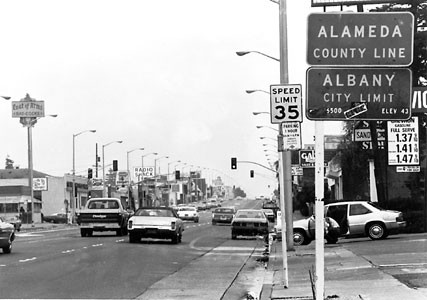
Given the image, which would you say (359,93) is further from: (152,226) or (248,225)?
(248,225)

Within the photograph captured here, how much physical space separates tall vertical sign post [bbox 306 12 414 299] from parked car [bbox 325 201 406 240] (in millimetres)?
18431

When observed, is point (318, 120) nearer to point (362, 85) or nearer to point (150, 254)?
point (362, 85)

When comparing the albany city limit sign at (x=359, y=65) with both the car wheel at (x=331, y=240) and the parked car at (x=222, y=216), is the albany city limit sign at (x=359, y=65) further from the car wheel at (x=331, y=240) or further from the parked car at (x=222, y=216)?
the parked car at (x=222, y=216)

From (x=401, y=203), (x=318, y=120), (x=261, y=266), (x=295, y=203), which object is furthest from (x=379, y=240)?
(x=295, y=203)

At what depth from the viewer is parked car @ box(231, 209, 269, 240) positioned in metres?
35.1

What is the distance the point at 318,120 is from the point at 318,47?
88cm

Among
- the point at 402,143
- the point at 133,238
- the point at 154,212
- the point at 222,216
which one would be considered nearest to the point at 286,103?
the point at 402,143

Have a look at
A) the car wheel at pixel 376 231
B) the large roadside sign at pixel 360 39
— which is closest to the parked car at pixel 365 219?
the car wheel at pixel 376 231

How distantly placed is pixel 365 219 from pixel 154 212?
28.6 feet

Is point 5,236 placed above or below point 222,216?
above

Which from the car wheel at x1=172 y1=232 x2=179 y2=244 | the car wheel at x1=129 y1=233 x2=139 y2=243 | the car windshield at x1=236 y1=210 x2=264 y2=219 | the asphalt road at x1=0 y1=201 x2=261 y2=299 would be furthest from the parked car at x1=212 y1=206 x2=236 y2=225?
the asphalt road at x1=0 y1=201 x2=261 y2=299

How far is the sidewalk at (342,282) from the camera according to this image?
1170cm

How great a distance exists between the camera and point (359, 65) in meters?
8.48

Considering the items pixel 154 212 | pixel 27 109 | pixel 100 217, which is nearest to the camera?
pixel 154 212
